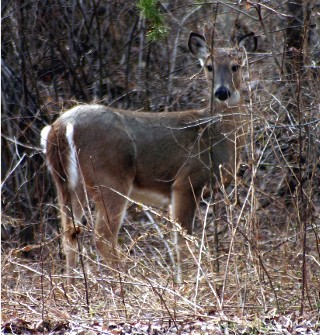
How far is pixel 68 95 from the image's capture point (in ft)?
33.7

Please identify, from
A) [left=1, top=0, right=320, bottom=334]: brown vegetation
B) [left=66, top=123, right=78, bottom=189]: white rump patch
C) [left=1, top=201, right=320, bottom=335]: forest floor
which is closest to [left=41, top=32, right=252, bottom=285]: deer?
[left=66, top=123, right=78, bottom=189]: white rump patch

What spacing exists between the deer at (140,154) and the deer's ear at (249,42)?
0.7 inches

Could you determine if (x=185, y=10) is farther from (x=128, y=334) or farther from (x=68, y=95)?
(x=128, y=334)

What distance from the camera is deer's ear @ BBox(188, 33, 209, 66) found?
28.7 ft

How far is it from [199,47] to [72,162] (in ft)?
5.75

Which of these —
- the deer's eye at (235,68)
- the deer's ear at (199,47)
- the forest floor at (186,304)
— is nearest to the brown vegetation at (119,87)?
the deer's eye at (235,68)

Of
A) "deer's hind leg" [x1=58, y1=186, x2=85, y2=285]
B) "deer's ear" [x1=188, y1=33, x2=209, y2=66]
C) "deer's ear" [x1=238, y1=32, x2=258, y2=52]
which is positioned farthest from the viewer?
"deer's ear" [x1=188, y1=33, x2=209, y2=66]

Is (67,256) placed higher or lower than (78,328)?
lower

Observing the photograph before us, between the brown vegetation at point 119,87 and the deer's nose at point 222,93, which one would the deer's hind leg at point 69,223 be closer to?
the brown vegetation at point 119,87

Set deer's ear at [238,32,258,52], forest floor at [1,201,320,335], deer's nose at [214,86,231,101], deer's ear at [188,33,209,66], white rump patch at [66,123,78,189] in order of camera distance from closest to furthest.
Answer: forest floor at [1,201,320,335] < white rump patch at [66,123,78,189] < deer's nose at [214,86,231,101] < deer's ear at [238,32,258,52] < deer's ear at [188,33,209,66]

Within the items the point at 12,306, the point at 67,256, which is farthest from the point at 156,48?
the point at 12,306

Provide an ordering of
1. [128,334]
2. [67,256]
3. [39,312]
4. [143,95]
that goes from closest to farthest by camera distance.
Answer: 1. [128,334]
2. [39,312]
3. [67,256]
4. [143,95]

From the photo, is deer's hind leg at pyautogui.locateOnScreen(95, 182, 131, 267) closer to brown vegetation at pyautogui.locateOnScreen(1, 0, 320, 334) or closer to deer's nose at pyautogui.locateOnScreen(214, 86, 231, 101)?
brown vegetation at pyautogui.locateOnScreen(1, 0, 320, 334)

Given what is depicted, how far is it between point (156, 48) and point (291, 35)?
1.84 metres
